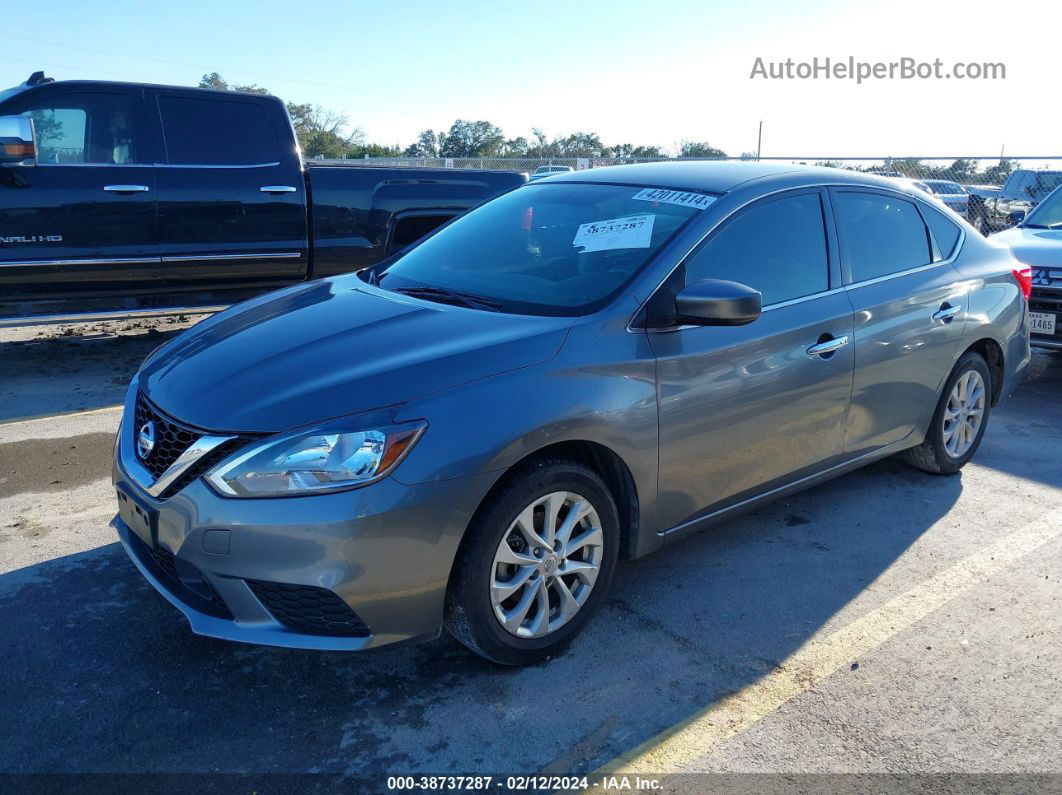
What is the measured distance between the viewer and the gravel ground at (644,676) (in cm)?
262

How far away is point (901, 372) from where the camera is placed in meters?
4.27

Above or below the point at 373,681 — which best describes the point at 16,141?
above

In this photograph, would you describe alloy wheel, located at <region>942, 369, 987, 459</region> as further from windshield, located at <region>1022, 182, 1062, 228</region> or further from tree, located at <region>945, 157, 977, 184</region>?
tree, located at <region>945, 157, 977, 184</region>

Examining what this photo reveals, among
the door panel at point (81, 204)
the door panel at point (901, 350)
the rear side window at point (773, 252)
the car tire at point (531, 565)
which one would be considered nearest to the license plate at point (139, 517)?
the car tire at point (531, 565)

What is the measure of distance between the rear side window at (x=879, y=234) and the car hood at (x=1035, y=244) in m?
3.10

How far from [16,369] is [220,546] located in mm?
5458

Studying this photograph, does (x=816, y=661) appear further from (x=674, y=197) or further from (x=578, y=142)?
→ (x=578, y=142)

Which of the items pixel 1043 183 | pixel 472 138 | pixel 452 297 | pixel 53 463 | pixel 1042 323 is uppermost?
pixel 472 138

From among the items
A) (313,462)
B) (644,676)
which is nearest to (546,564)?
(644,676)

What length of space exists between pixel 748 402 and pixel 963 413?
6.88 feet

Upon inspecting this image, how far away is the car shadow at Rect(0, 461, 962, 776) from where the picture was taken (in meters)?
2.60

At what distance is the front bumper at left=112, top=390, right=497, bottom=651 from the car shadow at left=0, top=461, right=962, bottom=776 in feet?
0.98

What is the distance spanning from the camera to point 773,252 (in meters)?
3.77

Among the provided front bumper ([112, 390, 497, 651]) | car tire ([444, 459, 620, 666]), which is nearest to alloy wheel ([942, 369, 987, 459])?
car tire ([444, 459, 620, 666])
